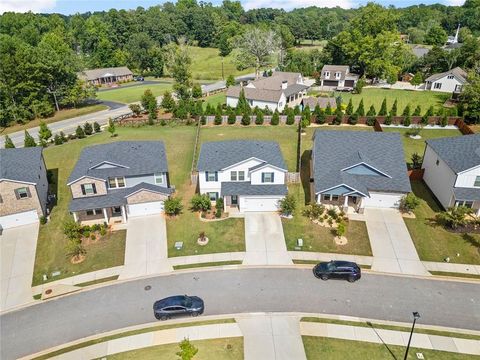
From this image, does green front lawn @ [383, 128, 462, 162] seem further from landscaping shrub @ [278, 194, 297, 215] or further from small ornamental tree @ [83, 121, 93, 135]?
small ornamental tree @ [83, 121, 93, 135]

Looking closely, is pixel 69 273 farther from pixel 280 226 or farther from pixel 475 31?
pixel 475 31

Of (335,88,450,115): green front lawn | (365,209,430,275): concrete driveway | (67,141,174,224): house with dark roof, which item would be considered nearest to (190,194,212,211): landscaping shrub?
(67,141,174,224): house with dark roof

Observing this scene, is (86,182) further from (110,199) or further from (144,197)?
(144,197)

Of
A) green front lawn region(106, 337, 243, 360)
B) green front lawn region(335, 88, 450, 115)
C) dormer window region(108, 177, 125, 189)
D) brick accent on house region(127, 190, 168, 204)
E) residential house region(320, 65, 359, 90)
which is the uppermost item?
residential house region(320, 65, 359, 90)

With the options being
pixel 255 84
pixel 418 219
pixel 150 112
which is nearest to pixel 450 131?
pixel 418 219

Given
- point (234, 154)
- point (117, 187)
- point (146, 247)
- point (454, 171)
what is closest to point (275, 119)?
point (234, 154)
